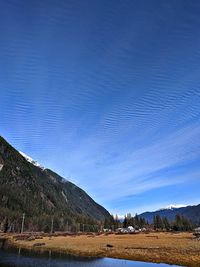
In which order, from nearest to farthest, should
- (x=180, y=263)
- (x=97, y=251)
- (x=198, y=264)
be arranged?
(x=198, y=264), (x=180, y=263), (x=97, y=251)

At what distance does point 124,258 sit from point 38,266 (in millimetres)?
17926

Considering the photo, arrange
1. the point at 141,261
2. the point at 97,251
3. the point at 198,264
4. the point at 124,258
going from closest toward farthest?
the point at 198,264 → the point at 141,261 → the point at 124,258 → the point at 97,251

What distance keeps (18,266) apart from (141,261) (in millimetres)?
21275

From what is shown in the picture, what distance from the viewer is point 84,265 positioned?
4888cm

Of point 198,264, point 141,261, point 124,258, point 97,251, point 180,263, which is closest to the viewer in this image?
point 198,264

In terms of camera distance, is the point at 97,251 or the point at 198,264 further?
the point at 97,251

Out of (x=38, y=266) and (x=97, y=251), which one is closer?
(x=38, y=266)

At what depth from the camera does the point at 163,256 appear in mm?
54469

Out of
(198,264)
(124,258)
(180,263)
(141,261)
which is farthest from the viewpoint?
(124,258)

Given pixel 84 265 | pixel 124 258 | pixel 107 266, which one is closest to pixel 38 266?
pixel 84 265

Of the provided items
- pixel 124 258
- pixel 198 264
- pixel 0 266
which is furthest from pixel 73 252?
pixel 198 264

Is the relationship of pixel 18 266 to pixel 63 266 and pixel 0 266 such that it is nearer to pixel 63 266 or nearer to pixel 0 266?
pixel 0 266

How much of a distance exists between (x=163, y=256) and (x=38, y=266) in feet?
73.8

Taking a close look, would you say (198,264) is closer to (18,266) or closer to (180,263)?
(180,263)
